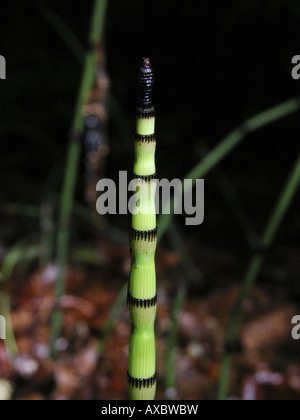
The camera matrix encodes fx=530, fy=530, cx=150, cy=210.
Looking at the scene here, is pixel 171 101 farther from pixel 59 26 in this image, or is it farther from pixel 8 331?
pixel 8 331

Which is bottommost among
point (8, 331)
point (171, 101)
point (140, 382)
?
point (140, 382)

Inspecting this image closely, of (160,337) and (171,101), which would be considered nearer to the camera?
(160,337)

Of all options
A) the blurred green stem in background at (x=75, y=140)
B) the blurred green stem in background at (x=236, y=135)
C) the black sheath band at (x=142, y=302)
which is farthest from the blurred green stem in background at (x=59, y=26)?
the black sheath band at (x=142, y=302)

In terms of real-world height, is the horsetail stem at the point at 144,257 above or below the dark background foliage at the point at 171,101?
below

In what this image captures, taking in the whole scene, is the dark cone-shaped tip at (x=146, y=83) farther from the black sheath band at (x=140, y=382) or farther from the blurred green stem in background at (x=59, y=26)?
the blurred green stem in background at (x=59, y=26)

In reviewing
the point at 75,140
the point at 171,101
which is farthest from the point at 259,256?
the point at 171,101

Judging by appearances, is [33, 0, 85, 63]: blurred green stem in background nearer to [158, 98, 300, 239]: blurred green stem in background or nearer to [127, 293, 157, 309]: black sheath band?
[158, 98, 300, 239]: blurred green stem in background

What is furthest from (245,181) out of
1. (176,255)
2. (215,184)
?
(176,255)

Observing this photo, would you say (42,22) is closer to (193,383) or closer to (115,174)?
(115,174)

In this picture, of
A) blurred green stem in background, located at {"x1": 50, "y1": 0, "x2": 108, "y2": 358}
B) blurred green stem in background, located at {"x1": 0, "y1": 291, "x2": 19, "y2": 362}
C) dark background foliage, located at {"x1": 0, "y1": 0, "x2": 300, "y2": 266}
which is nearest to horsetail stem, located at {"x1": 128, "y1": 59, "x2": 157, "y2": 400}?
blurred green stem in background, located at {"x1": 50, "y1": 0, "x2": 108, "y2": 358}
